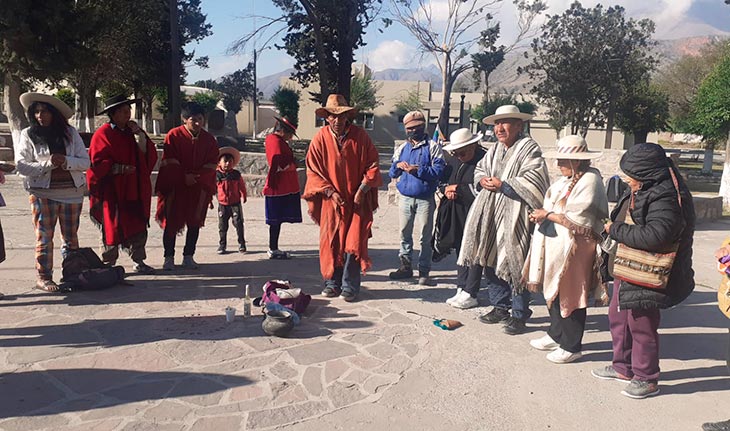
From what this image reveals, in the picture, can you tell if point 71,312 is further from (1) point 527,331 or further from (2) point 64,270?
(1) point 527,331

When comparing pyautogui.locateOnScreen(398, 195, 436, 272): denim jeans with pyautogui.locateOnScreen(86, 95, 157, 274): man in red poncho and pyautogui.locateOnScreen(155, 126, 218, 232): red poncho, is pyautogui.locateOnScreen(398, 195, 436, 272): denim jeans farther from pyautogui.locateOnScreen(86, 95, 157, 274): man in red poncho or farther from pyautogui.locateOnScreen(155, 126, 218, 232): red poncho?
pyautogui.locateOnScreen(86, 95, 157, 274): man in red poncho

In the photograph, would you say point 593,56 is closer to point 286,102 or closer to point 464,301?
point 286,102

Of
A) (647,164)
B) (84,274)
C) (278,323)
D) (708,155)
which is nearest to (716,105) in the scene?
(708,155)

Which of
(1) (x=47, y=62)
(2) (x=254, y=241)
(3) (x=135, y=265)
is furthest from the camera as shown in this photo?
(1) (x=47, y=62)

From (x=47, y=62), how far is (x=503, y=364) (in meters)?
14.6

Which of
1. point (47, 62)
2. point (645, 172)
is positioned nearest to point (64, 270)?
point (645, 172)

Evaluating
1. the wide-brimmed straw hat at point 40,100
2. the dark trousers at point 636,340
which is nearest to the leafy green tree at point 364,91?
the wide-brimmed straw hat at point 40,100

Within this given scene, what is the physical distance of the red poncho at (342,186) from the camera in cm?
532

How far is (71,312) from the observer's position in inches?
188

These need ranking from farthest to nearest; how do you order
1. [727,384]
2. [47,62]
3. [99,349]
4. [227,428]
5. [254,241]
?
[47,62] < [254,241] < [99,349] < [727,384] < [227,428]

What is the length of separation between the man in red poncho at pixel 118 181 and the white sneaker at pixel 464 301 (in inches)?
131

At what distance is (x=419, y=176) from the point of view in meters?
5.68

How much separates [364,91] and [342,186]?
142ft

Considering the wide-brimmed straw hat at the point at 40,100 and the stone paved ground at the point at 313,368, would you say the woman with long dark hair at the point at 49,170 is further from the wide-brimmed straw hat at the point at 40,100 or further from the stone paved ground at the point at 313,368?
the stone paved ground at the point at 313,368
